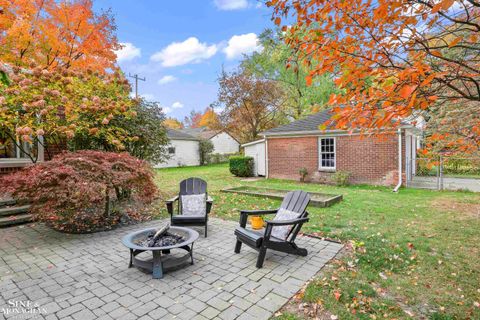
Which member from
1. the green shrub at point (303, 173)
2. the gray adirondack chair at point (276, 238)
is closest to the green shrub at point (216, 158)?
the green shrub at point (303, 173)

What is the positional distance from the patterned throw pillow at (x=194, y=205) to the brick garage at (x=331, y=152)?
6.18 metres

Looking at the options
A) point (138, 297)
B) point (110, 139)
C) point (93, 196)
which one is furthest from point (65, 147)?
point (138, 297)

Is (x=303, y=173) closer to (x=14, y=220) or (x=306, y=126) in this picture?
(x=306, y=126)

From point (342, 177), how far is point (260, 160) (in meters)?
5.03

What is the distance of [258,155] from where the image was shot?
15.3 metres

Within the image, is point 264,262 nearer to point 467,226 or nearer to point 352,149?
point 467,226

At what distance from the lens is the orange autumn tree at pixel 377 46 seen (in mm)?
2253

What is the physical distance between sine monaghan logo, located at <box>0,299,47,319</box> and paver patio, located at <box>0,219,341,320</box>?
0.05 meters

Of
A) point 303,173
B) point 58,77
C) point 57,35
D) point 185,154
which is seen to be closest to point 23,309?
point 58,77

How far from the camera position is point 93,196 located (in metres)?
4.81

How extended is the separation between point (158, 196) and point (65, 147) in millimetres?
3166

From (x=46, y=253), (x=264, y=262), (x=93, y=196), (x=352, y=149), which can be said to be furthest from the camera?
(x=352, y=149)

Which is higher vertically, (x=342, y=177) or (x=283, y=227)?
(x=342, y=177)

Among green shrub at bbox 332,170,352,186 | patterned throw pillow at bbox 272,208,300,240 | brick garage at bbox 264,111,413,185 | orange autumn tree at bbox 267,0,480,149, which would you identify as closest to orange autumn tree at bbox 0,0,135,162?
orange autumn tree at bbox 267,0,480,149
